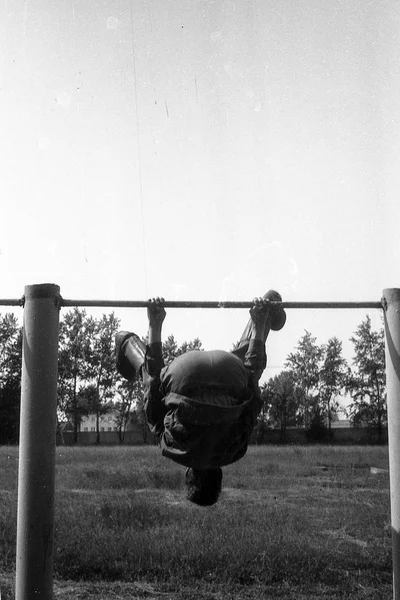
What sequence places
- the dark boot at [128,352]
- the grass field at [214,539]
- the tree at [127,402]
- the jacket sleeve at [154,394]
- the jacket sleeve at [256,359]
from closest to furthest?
the jacket sleeve at [154,394], the jacket sleeve at [256,359], the dark boot at [128,352], the grass field at [214,539], the tree at [127,402]

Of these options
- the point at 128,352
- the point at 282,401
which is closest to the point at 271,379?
the point at 282,401

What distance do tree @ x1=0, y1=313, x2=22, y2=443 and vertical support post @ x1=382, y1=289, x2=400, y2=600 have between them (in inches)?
873

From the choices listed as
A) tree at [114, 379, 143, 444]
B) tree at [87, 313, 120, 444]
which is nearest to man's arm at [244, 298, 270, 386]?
tree at [87, 313, 120, 444]

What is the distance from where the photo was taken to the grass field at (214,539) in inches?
269

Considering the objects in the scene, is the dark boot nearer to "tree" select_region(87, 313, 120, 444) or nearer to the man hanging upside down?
the man hanging upside down

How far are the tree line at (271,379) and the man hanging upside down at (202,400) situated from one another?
1627 cm

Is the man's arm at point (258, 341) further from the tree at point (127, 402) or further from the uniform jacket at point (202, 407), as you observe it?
the tree at point (127, 402)

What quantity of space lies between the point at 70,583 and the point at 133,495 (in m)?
5.04

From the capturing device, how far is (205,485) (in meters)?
3.08

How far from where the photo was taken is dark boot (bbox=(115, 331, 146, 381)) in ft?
10.6

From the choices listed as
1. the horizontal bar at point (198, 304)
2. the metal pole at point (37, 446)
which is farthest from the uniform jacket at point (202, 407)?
the metal pole at point (37, 446)

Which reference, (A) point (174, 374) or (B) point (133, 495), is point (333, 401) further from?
(A) point (174, 374)

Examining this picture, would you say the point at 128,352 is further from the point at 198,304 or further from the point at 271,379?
the point at 271,379

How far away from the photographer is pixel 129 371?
3463 millimetres
